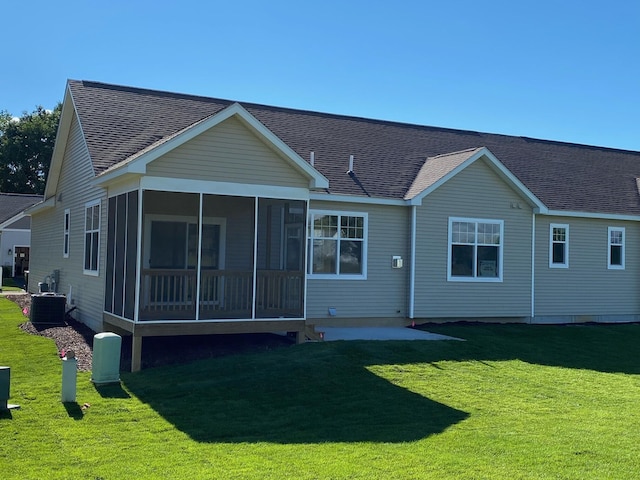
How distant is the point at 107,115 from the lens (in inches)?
678

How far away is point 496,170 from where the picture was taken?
18.3 m

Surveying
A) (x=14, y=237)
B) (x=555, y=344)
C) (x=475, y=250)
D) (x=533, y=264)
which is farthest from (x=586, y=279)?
(x=14, y=237)

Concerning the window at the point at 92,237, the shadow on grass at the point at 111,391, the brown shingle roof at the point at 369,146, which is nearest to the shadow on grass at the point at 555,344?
the brown shingle roof at the point at 369,146

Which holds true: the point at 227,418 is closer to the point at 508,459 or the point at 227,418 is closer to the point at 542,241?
the point at 508,459

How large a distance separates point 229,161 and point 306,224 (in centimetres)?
196

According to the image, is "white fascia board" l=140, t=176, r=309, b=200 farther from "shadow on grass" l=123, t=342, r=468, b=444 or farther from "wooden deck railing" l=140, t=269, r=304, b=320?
"shadow on grass" l=123, t=342, r=468, b=444

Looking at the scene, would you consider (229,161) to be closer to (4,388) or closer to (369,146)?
(4,388)

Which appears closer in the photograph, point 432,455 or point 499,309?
point 432,455

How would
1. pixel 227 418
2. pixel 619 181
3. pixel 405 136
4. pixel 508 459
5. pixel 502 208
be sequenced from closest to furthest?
pixel 508 459 < pixel 227 418 < pixel 502 208 < pixel 405 136 < pixel 619 181

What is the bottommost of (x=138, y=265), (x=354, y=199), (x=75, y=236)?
(x=138, y=265)

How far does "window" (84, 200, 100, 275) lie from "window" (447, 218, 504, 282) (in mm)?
8694

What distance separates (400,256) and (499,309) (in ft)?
10.9

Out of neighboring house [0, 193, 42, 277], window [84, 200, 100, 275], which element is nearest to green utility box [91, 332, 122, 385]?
window [84, 200, 100, 275]

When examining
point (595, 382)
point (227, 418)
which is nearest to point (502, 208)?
point (595, 382)
